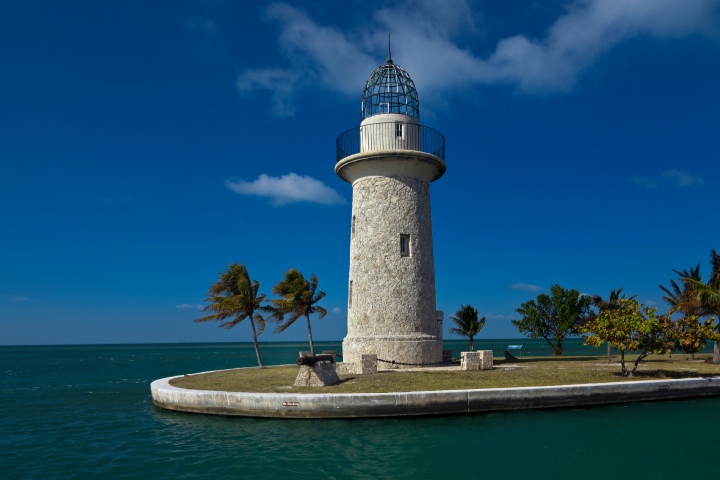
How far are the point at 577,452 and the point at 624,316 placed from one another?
936cm

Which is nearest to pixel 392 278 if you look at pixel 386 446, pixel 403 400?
pixel 403 400

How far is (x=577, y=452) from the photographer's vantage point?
39.2ft

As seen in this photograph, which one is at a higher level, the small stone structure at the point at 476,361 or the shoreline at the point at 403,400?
the small stone structure at the point at 476,361

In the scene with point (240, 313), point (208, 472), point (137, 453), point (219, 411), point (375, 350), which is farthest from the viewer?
point (240, 313)

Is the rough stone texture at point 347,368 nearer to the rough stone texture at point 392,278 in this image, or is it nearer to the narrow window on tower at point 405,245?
the rough stone texture at point 392,278

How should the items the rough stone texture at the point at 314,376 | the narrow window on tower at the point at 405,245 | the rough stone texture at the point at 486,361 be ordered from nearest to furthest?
the rough stone texture at the point at 314,376
the rough stone texture at the point at 486,361
the narrow window on tower at the point at 405,245

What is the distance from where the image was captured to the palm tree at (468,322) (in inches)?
1315

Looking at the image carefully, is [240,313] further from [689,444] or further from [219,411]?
[689,444]

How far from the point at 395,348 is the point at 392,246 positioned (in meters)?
4.31

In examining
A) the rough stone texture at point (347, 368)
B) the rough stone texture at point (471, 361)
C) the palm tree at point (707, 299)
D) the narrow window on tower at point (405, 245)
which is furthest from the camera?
the palm tree at point (707, 299)

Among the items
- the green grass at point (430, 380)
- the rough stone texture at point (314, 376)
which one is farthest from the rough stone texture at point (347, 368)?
the rough stone texture at point (314, 376)

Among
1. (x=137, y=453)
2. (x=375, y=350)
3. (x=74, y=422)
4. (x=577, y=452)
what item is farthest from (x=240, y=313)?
(x=577, y=452)

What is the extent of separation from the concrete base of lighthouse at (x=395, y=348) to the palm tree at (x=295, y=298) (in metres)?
7.60

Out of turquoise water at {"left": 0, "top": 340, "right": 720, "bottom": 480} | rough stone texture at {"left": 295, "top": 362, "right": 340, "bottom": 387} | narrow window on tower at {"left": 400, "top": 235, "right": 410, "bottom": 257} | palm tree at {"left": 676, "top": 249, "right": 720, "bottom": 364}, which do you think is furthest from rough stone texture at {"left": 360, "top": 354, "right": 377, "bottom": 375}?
palm tree at {"left": 676, "top": 249, "right": 720, "bottom": 364}
